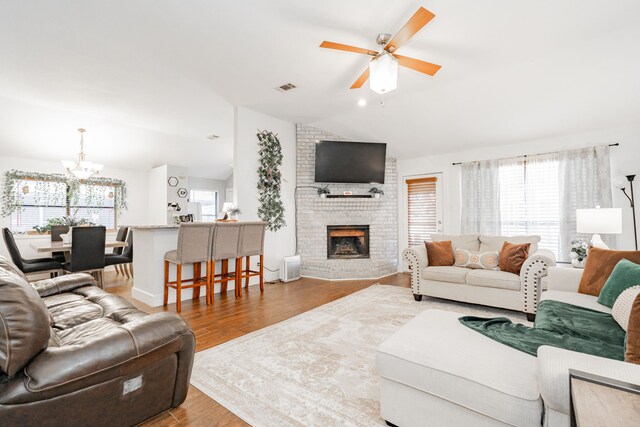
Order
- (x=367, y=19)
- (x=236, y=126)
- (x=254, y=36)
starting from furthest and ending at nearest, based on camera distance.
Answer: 1. (x=236, y=126)
2. (x=254, y=36)
3. (x=367, y=19)

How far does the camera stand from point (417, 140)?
5441mm

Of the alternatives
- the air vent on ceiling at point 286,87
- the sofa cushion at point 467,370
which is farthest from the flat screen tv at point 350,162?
the sofa cushion at point 467,370

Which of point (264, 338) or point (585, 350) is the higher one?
point (585, 350)

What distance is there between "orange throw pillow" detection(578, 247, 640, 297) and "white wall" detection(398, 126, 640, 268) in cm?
243

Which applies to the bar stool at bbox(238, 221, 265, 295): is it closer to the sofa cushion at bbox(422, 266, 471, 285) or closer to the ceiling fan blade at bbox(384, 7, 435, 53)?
the sofa cushion at bbox(422, 266, 471, 285)

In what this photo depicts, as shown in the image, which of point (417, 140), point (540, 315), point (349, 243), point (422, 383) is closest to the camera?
point (422, 383)

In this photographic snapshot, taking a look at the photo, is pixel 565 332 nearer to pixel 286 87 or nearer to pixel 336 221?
pixel 286 87

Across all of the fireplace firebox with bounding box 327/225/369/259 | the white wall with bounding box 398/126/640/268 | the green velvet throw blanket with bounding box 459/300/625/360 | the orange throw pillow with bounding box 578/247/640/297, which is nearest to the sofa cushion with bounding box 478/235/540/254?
the orange throw pillow with bounding box 578/247/640/297

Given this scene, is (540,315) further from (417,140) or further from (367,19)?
(417,140)

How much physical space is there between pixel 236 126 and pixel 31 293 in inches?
151

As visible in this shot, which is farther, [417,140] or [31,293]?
[417,140]

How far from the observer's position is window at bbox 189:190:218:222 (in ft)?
28.4

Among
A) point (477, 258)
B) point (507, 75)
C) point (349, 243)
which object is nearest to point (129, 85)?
point (349, 243)

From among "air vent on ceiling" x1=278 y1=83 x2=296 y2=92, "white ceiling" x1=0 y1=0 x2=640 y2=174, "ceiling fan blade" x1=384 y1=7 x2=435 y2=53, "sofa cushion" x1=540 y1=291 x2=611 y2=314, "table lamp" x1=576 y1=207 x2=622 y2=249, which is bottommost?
"sofa cushion" x1=540 y1=291 x2=611 y2=314
